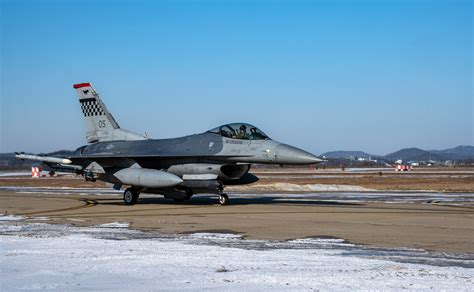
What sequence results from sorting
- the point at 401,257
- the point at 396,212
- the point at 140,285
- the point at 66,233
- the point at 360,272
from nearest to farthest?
the point at 140,285 → the point at 360,272 → the point at 401,257 → the point at 66,233 → the point at 396,212

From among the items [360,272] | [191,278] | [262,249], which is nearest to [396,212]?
[262,249]

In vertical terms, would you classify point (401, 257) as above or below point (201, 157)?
below

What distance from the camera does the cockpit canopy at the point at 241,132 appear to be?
21.3 meters

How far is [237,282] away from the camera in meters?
7.01

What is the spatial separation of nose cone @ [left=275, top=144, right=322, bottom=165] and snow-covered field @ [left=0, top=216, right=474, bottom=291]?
8.55 meters

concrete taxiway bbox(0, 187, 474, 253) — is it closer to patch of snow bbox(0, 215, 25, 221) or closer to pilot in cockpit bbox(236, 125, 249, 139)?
patch of snow bbox(0, 215, 25, 221)

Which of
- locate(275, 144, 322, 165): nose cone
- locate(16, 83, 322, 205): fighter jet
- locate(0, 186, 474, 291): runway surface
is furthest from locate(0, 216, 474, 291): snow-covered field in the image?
locate(16, 83, 322, 205): fighter jet

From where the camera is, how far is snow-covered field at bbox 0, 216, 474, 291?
22.6 feet

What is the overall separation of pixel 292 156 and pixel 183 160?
4.35m

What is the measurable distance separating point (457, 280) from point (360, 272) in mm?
1132

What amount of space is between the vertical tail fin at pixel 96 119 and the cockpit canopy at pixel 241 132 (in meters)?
5.28

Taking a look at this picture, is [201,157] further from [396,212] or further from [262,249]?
[262,249]

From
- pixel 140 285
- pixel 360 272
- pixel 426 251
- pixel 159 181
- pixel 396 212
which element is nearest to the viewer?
pixel 140 285

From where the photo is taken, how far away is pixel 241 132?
21500 mm
